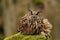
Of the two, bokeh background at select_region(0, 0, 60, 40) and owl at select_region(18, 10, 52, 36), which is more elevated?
bokeh background at select_region(0, 0, 60, 40)

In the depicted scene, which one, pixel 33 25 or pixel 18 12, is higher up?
pixel 18 12

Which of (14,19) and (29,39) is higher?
(14,19)

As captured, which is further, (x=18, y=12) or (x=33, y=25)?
(x=18, y=12)

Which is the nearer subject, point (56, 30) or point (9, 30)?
point (56, 30)

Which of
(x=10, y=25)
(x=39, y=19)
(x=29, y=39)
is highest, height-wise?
(x=10, y=25)

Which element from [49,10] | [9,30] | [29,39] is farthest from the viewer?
[9,30]

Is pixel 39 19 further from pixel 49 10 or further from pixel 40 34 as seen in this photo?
pixel 49 10

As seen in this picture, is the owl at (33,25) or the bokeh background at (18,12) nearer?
the owl at (33,25)

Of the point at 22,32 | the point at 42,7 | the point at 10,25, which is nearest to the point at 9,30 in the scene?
the point at 10,25

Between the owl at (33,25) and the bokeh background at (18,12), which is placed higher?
the bokeh background at (18,12)

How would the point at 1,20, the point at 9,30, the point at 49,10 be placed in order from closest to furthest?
the point at 49,10 → the point at 9,30 → the point at 1,20

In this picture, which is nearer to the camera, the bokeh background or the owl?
the owl
